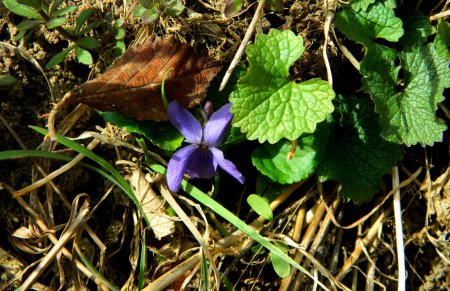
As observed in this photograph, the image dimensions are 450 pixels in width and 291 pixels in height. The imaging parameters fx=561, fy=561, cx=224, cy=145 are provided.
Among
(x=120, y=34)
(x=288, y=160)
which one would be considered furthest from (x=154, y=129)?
(x=288, y=160)

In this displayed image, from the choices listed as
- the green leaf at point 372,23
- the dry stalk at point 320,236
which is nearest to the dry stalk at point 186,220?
the dry stalk at point 320,236

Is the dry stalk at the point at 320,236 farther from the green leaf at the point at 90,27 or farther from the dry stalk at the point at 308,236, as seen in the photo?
the green leaf at the point at 90,27

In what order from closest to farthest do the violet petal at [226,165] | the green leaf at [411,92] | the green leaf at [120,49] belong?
the violet petal at [226,165], the green leaf at [411,92], the green leaf at [120,49]

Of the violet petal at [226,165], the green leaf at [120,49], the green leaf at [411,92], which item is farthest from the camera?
the green leaf at [120,49]

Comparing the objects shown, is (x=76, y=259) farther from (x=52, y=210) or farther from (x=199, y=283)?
(x=199, y=283)

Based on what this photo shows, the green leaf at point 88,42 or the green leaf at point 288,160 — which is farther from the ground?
the green leaf at point 88,42

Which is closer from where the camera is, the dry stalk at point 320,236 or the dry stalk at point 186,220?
the dry stalk at point 186,220

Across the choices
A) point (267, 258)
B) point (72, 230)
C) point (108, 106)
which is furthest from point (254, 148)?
point (72, 230)

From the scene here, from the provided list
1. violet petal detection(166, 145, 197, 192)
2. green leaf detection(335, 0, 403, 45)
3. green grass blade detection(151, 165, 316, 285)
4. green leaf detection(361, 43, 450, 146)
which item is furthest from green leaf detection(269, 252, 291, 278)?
green leaf detection(335, 0, 403, 45)
